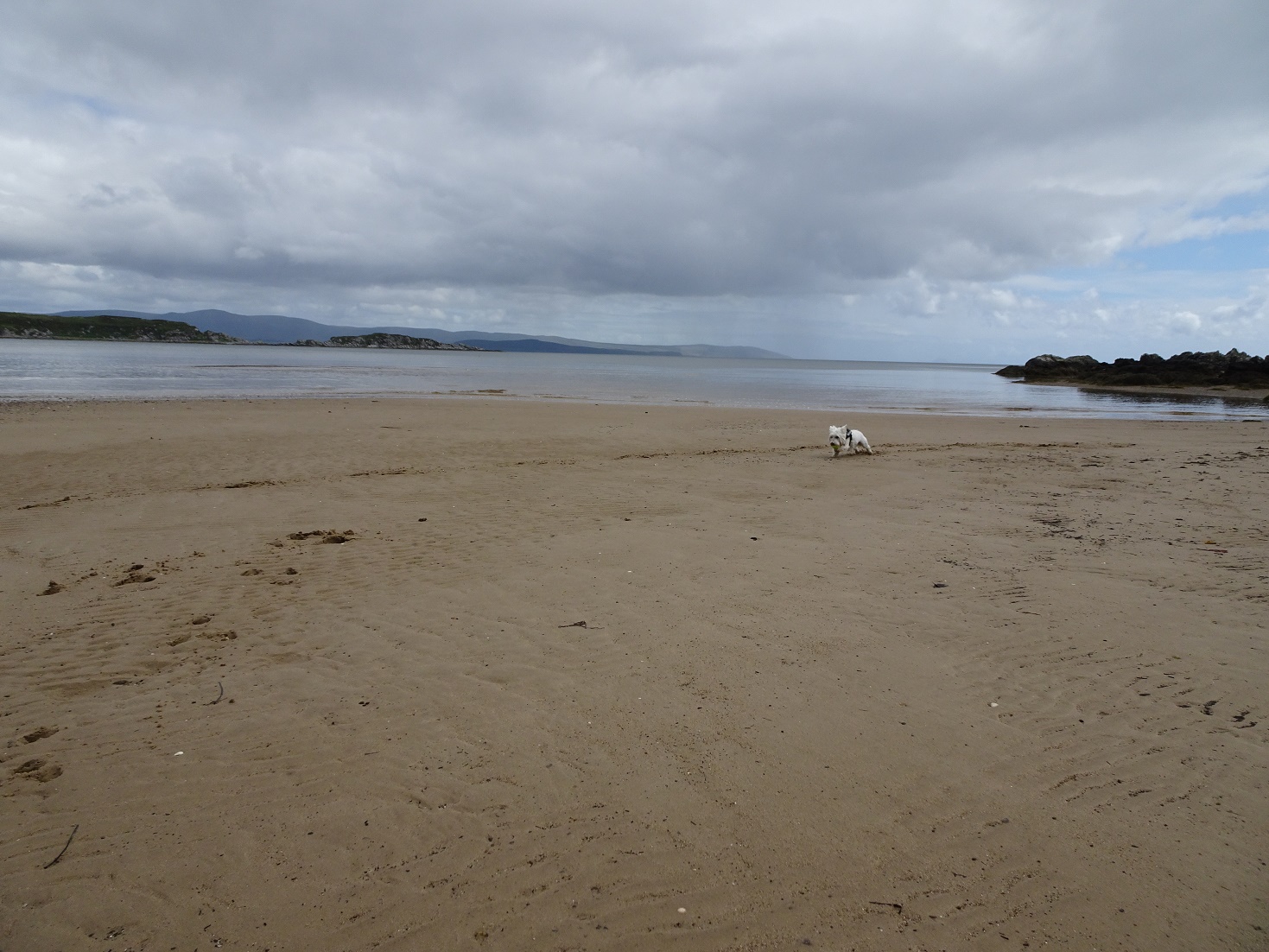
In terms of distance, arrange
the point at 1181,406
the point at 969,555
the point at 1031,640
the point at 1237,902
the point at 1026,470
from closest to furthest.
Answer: the point at 1237,902, the point at 1031,640, the point at 969,555, the point at 1026,470, the point at 1181,406

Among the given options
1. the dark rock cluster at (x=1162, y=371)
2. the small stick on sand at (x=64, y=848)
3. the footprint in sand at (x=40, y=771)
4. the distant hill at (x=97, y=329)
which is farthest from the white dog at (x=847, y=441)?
the distant hill at (x=97, y=329)

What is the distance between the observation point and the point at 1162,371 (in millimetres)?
49469

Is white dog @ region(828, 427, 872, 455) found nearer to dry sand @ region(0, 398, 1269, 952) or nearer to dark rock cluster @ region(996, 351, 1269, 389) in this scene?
dry sand @ region(0, 398, 1269, 952)

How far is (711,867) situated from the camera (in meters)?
3.00

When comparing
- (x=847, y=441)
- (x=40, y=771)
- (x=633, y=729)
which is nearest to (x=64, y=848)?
(x=40, y=771)

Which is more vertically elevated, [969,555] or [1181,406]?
[1181,406]

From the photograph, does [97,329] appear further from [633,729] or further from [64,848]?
[633,729]

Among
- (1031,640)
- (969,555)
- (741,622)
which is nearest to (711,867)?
(741,622)

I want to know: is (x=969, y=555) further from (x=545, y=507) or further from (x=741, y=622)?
(x=545, y=507)

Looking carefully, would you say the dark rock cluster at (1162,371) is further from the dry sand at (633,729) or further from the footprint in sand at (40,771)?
the footprint in sand at (40,771)

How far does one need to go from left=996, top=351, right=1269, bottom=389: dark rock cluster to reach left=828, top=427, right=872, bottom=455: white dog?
4445cm

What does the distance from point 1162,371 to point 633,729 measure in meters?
61.6

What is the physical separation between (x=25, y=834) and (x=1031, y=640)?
6.59m

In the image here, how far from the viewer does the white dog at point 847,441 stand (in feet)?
49.1
